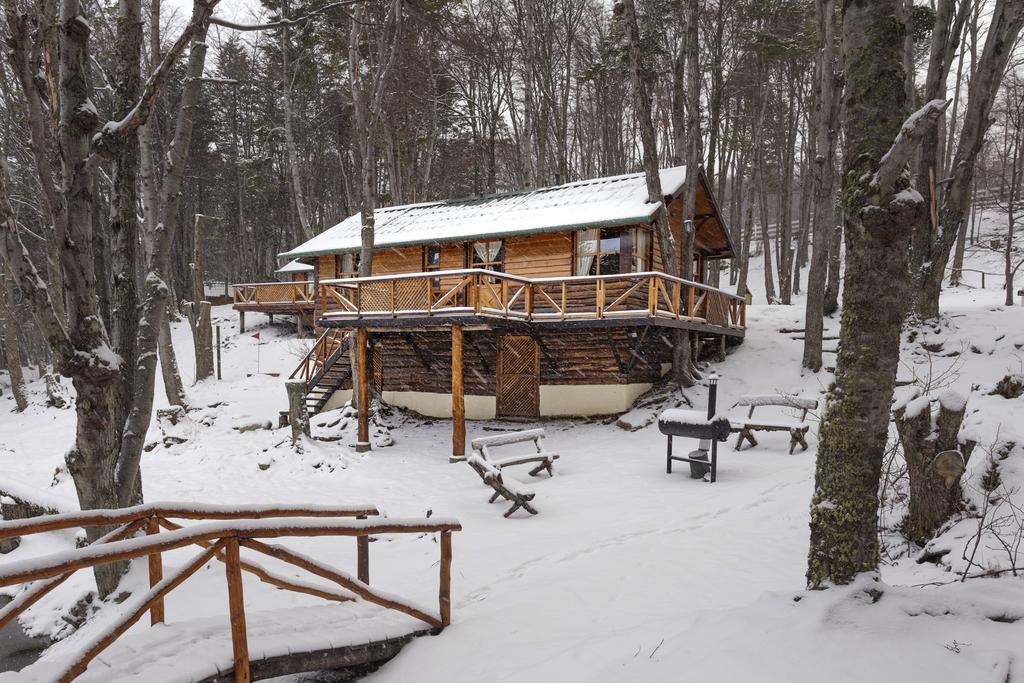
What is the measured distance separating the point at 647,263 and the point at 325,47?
13.2 meters

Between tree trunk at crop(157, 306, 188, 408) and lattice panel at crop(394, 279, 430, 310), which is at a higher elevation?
lattice panel at crop(394, 279, 430, 310)

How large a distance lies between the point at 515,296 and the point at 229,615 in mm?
9589

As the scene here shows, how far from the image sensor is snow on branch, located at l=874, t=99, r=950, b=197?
2936mm

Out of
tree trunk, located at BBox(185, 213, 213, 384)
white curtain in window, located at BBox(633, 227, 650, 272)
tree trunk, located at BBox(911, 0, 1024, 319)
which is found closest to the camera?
tree trunk, located at BBox(911, 0, 1024, 319)

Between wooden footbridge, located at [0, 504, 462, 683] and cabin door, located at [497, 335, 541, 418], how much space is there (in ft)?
34.9

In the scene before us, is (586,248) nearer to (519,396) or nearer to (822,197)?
(519,396)

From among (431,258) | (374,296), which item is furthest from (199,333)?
(374,296)

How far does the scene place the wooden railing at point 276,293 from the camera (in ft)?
81.8

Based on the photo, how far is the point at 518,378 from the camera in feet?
50.0

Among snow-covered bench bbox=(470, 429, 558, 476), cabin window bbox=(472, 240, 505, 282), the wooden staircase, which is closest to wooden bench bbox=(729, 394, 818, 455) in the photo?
snow-covered bench bbox=(470, 429, 558, 476)

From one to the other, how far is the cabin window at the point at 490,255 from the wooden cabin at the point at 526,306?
4 cm

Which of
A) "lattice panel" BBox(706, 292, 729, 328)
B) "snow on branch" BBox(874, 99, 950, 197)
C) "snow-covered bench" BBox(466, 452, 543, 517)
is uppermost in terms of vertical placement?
"snow on branch" BBox(874, 99, 950, 197)

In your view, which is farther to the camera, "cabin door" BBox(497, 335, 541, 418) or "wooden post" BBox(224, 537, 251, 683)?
"cabin door" BBox(497, 335, 541, 418)

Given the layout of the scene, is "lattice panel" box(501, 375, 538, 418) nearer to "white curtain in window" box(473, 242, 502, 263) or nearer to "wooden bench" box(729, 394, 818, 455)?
"white curtain in window" box(473, 242, 502, 263)
